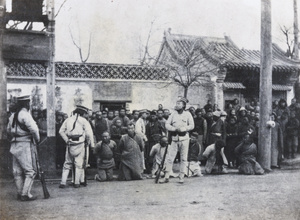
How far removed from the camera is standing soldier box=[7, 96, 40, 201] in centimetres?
664

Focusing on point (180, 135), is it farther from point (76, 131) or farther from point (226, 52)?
point (226, 52)

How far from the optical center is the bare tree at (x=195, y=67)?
1440 cm

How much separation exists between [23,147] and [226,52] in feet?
37.9

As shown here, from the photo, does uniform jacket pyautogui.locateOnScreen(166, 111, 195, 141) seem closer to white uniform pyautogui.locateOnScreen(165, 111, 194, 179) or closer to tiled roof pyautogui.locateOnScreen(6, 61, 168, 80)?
white uniform pyautogui.locateOnScreen(165, 111, 194, 179)

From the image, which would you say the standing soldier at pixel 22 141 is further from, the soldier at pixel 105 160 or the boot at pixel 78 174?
the soldier at pixel 105 160

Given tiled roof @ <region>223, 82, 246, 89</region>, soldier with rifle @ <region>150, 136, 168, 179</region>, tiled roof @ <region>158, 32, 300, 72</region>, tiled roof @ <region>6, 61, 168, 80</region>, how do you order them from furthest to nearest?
tiled roof @ <region>158, 32, 300, 72</region> < tiled roof @ <region>223, 82, 246, 89</region> < tiled roof @ <region>6, 61, 168, 80</region> < soldier with rifle @ <region>150, 136, 168, 179</region>

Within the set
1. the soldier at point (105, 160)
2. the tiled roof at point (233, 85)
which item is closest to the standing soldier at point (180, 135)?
the soldier at point (105, 160)

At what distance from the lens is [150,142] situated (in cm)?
1030

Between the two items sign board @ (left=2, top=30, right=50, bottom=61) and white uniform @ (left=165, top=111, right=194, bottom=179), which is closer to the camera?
sign board @ (left=2, top=30, right=50, bottom=61)

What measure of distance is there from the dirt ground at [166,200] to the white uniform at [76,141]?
16.0 inches

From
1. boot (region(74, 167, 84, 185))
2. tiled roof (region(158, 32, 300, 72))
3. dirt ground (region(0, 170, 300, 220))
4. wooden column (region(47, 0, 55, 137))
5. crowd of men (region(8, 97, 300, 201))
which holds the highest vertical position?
tiled roof (region(158, 32, 300, 72))

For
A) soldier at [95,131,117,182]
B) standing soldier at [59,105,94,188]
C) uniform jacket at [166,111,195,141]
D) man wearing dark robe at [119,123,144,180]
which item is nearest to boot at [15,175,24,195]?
standing soldier at [59,105,94,188]

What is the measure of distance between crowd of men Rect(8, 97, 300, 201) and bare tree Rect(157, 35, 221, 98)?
2.80 m

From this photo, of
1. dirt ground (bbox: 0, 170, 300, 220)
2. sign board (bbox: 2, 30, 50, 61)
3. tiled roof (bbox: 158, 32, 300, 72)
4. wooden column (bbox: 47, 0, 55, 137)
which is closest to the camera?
dirt ground (bbox: 0, 170, 300, 220)
